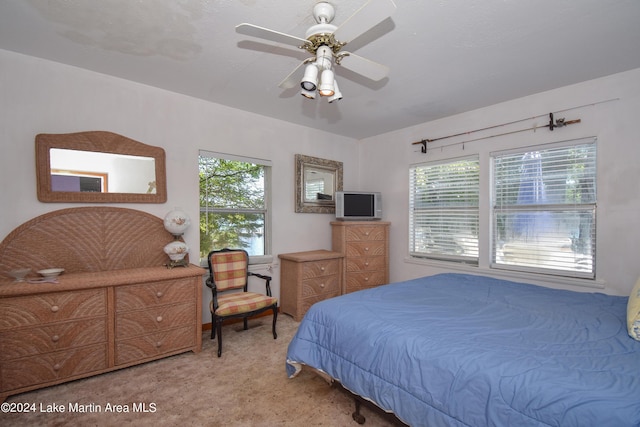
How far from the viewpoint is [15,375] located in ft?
6.78

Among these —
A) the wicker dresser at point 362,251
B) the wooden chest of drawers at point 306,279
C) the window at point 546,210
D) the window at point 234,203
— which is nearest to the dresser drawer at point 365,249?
the wicker dresser at point 362,251

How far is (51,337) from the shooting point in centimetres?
217

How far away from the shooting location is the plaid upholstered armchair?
2.85 metres

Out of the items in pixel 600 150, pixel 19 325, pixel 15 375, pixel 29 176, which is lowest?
pixel 15 375

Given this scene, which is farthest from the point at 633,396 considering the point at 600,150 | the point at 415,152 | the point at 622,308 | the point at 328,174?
the point at 328,174

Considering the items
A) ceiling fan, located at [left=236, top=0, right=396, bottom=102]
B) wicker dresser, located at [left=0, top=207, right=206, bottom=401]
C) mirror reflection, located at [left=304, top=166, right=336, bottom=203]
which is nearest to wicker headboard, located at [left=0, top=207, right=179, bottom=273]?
wicker dresser, located at [left=0, top=207, right=206, bottom=401]

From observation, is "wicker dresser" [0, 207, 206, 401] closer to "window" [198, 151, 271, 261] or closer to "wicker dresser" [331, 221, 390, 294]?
"window" [198, 151, 271, 261]

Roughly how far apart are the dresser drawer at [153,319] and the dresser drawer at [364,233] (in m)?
2.22

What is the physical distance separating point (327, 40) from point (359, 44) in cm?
59

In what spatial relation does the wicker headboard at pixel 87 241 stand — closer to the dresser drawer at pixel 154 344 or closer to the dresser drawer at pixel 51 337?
the dresser drawer at pixel 51 337

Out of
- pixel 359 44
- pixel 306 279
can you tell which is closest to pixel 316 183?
pixel 306 279

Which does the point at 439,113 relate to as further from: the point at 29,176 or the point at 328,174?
the point at 29,176

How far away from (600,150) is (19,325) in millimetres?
4938

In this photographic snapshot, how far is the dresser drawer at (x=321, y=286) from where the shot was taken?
146 inches
